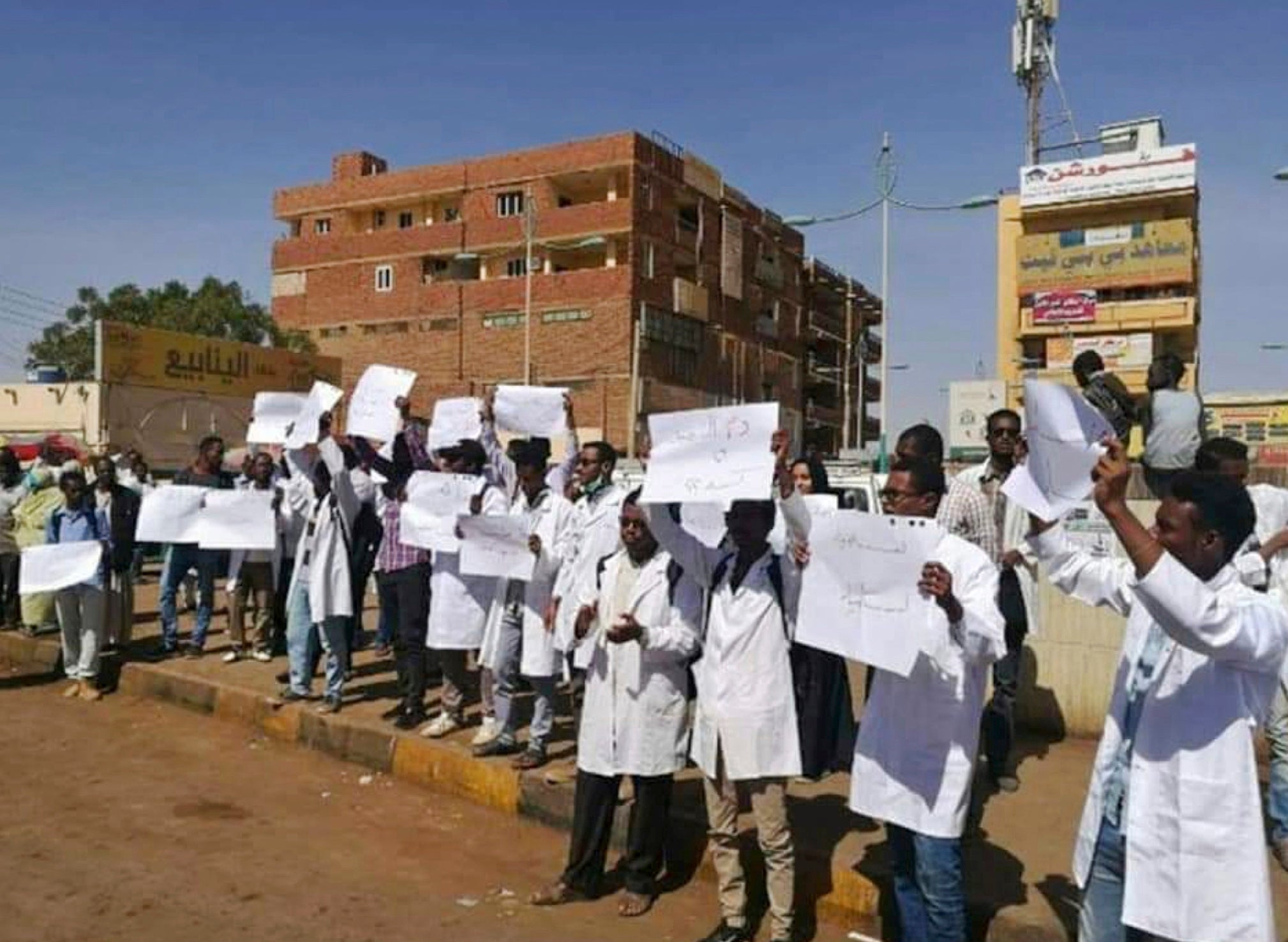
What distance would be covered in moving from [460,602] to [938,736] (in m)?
3.56

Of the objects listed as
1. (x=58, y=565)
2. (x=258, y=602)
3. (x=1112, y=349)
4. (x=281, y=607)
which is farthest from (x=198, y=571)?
(x=1112, y=349)

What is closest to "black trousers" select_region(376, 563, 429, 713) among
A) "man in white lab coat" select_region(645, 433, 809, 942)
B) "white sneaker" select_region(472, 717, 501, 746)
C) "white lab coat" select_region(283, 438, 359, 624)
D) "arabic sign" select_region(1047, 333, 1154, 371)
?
"white lab coat" select_region(283, 438, 359, 624)

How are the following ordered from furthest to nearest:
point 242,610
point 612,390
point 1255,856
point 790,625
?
point 612,390
point 242,610
point 790,625
point 1255,856

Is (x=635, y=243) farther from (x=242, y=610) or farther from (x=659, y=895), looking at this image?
(x=659, y=895)

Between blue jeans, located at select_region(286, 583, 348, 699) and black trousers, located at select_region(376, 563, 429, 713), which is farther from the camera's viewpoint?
blue jeans, located at select_region(286, 583, 348, 699)

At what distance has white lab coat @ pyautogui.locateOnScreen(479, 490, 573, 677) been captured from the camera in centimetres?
575

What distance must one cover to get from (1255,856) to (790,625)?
1713mm

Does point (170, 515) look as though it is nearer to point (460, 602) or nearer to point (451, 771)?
point (460, 602)

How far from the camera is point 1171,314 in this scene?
4428cm

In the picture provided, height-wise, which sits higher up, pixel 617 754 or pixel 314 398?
pixel 314 398

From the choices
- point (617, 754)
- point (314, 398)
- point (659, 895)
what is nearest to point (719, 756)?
point (617, 754)

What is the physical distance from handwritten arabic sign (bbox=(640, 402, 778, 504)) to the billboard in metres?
20.7

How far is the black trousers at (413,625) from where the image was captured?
6.64 metres

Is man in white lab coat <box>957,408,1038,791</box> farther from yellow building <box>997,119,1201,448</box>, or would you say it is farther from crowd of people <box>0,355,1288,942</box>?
yellow building <box>997,119,1201,448</box>
